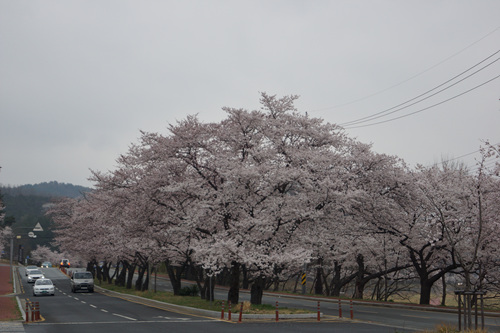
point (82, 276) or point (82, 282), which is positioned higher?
point (82, 276)

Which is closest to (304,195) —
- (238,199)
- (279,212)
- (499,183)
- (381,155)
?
(279,212)

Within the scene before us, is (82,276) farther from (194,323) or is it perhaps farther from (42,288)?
(194,323)

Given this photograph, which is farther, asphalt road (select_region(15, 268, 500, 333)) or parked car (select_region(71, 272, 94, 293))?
parked car (select_region(71, 272, 94, 293))

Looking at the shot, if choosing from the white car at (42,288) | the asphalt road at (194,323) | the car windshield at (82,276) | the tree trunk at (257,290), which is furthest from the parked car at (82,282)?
the tree trunk at (257,290)

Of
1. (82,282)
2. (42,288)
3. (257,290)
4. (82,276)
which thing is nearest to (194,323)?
(257,290)

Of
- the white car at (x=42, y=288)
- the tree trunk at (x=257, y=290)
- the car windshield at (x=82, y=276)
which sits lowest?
the white car at (x=42, y=288)

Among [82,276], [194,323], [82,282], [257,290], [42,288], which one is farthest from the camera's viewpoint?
[82,276]

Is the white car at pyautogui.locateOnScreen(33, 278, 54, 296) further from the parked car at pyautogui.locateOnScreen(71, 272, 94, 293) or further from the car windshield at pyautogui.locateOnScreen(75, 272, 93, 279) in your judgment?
the car windshield at pyautogui.locateOnScreen(75, 272, 93, 279)

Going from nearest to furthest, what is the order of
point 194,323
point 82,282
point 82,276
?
point 194,323 → point 82,282 → point 82,276

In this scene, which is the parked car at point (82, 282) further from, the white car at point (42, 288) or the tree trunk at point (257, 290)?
the tree trunk at point (257, 290)

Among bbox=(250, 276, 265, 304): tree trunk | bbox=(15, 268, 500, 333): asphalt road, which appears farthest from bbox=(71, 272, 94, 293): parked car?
bbox=(250, 276, 265, 304): tree trunk

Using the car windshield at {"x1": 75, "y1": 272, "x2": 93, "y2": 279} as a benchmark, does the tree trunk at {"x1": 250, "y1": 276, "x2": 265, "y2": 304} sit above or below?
above

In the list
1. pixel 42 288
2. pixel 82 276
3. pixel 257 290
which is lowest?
pixel 42 288

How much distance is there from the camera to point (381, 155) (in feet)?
108
